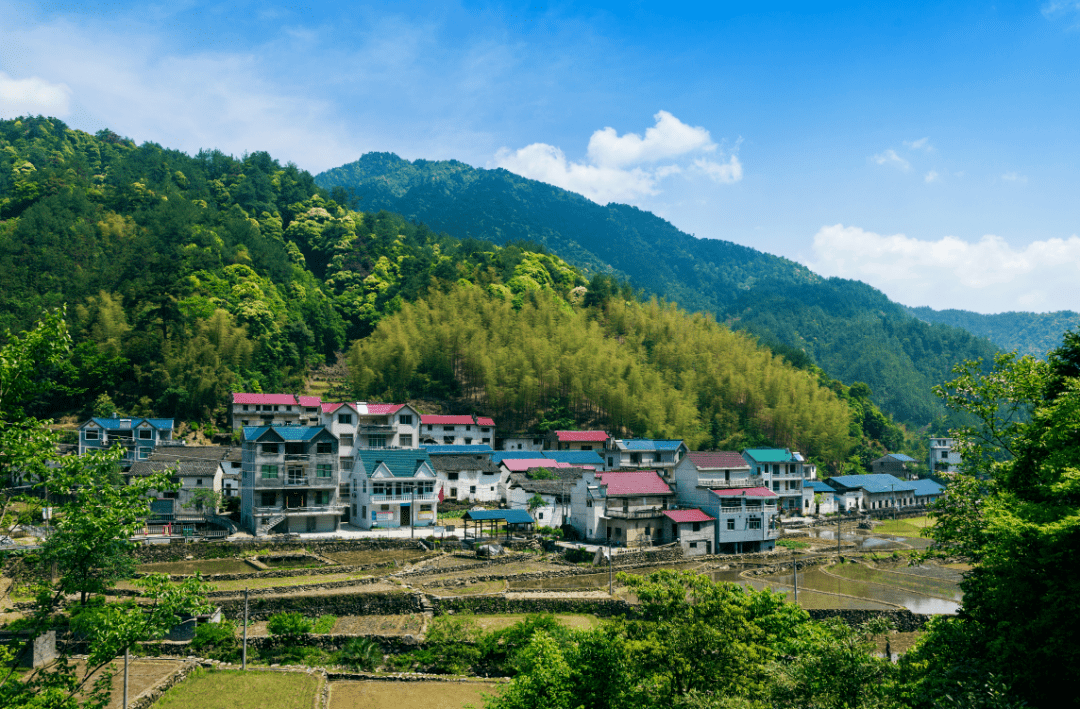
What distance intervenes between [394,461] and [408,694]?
21158mm

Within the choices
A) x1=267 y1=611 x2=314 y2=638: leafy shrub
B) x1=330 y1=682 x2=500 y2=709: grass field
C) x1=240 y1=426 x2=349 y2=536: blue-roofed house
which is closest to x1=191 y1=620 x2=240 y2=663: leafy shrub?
x1=267 y1=611 x2=314 y2=638: leafy shrub

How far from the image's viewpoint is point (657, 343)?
7288 cm

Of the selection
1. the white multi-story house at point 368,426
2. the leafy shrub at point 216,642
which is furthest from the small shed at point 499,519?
the leafy shrub at point 216,642

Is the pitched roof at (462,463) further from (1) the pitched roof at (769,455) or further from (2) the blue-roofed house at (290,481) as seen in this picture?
(1) the pitched roof at (769,455)

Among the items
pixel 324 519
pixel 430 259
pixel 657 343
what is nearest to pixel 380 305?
pixel 430 259

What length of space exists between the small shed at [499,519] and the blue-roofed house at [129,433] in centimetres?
2162

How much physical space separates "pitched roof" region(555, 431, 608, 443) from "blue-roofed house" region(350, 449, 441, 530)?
17.8 metres

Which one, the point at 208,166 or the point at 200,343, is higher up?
the point at 208,166

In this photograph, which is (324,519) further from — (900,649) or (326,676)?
(900,649)

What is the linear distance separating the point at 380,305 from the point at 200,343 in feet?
95.0

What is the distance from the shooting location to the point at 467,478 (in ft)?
147

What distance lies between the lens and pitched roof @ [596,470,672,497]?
124ft

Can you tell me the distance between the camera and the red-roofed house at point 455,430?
175 ft

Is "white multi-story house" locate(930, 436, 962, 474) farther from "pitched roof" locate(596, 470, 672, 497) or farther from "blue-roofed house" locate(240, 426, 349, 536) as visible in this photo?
Result: "blue-roofed house" locate(240, 426, 349, 536)
